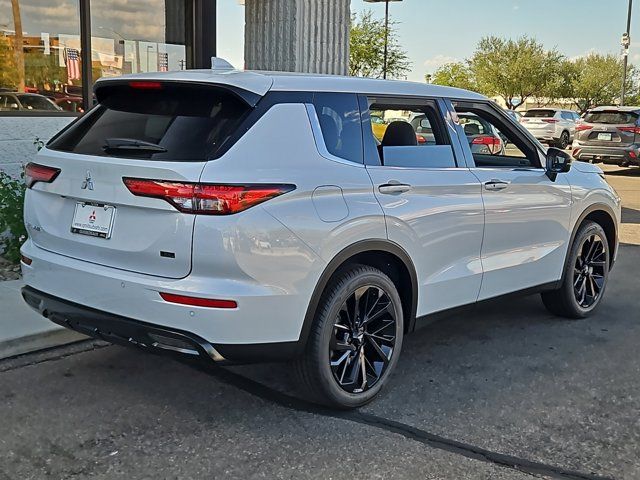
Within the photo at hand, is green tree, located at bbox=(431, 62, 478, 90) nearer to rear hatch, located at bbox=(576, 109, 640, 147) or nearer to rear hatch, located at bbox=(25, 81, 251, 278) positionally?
rear hatch, located at bbox=(576, 109, 640, 147)

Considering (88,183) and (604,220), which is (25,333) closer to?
(88,183)

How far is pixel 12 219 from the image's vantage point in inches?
253

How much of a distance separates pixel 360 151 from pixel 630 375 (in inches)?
90.9

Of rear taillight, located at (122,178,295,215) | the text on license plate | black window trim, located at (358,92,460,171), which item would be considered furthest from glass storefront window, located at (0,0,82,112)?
rear taillight, located at (122,178,295,215)

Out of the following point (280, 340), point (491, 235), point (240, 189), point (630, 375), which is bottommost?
point (630, 375)

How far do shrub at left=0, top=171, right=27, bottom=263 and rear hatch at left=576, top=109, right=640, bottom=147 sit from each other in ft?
52.6

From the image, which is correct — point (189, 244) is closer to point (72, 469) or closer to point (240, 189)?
point (240, 189)

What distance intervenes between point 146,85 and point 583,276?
3831 millimetres

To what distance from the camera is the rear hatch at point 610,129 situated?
18.8 metres

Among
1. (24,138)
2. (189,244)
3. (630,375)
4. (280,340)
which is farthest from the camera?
(24,138)

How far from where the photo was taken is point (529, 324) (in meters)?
5.75

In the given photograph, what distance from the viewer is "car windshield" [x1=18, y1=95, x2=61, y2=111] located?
26.0 ft

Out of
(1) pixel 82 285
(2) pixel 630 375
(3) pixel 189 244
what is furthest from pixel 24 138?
(2) pixel 630 375

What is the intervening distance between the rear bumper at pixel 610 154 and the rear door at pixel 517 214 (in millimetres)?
14464
